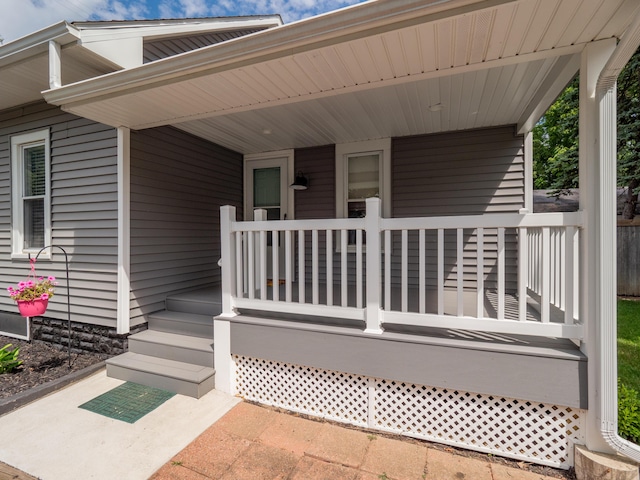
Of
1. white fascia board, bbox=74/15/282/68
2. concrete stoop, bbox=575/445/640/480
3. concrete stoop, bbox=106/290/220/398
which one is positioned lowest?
concrete stoop, bbox=575/445/640/480

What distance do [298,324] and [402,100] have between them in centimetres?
259

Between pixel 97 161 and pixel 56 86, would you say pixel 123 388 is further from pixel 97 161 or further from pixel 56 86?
pixel 56 86

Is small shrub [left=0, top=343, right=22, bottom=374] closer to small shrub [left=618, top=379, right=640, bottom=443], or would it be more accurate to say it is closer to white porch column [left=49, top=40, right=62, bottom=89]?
white porch column [left=49, top=40, right=62, bottom=89]

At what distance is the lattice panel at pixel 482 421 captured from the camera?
219 cm

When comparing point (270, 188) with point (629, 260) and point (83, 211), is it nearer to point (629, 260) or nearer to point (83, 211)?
point (83, 211)

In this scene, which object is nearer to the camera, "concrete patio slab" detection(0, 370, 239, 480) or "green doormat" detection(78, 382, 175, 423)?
"concrete patio slab" detection(0, 370, 239, 480)

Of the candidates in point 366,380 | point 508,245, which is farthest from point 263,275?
point 508,245

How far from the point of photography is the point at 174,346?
333 centimetres

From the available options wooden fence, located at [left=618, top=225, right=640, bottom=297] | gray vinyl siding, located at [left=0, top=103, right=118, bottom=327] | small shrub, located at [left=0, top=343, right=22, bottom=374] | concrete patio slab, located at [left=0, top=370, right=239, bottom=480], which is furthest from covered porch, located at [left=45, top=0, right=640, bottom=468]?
wooden fence, located at [left=618, top=225, right=640, bottom=297]

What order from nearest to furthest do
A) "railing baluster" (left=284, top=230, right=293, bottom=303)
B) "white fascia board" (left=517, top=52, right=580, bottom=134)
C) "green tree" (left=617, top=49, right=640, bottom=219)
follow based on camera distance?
1. "white fascia board" (left=517, top=52, right=580, bottom=134)
2. "railing baluster" (left=284, top=230, right=293, bottom=303)
3. "green tree" (left=617, top=49, right=640, bottom=219)

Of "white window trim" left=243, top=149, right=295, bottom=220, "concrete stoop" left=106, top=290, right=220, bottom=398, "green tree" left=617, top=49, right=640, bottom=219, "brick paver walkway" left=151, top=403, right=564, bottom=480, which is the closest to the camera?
"brick paver walkway" left=151, top=403, right=564, bottom=480

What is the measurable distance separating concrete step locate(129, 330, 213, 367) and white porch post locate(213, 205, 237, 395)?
0.52 ft

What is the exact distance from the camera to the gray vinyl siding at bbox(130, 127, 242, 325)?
375 cm

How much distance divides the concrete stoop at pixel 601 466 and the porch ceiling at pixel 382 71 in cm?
249
